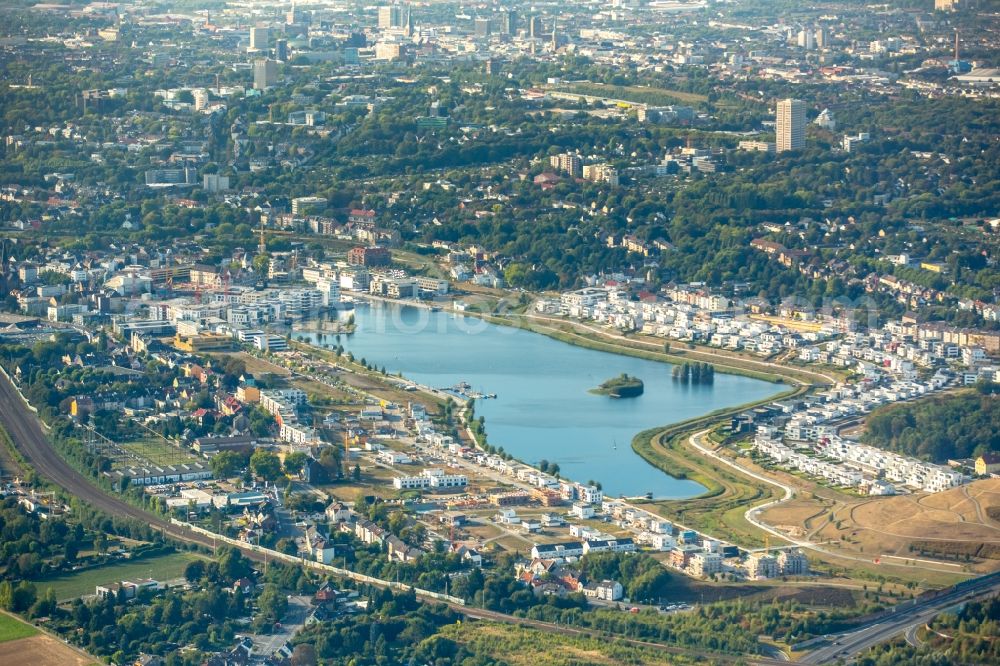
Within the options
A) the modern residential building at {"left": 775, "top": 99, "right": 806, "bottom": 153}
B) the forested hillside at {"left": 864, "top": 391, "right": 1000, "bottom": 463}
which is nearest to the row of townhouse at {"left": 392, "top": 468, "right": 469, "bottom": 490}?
the forested hillside at {"left": 864, "top": 391, "right": 1000, "bottom": 463}

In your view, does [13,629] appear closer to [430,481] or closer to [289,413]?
[430,481]

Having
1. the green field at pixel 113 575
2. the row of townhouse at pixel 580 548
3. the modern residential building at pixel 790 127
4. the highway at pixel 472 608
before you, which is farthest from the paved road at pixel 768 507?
the modern residential building at pixel 790 127

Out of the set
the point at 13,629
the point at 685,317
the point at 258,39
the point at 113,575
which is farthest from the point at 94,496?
the point at 258,39

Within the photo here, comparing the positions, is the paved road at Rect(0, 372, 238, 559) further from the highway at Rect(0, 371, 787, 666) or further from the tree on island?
the tree on island

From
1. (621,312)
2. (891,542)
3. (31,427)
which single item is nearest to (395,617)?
(891,542)

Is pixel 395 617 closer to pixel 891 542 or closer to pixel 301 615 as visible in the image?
pixel 301 615

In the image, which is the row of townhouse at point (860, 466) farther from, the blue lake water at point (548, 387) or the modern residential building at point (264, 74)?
the modern residential building at point (264, 74)
